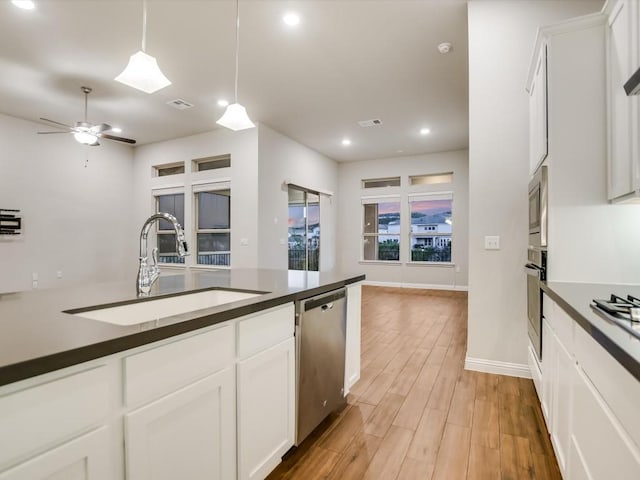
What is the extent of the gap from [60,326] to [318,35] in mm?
3313

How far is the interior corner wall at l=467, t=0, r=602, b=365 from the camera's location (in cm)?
275

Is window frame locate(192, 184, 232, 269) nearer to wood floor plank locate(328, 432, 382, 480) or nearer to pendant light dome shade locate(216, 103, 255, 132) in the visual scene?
pendant light dome shade locate(216, 103, 255, 132)

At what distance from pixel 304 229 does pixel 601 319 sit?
6.46 m

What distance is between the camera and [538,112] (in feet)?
7.45

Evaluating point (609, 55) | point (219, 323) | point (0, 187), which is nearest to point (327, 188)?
point (0, 187)

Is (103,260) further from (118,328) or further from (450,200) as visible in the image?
(450,200)

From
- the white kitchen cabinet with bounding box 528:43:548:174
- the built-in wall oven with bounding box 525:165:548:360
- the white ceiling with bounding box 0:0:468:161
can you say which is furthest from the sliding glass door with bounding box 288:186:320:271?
the built-in wall oven with bounding box 525:165:548:360

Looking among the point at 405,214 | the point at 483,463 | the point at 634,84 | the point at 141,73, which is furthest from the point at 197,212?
the point at 634,84

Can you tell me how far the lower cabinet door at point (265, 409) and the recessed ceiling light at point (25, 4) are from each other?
3604 mm

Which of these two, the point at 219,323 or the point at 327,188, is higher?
the point at 327,188

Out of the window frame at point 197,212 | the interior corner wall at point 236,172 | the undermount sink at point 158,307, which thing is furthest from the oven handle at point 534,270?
the window frame at point 197,212

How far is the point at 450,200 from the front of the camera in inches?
301

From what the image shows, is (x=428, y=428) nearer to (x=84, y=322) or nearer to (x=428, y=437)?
(x=428, y=437)

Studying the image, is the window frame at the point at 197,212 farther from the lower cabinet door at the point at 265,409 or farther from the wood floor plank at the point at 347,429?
the lower cabinet door at the point at 265,409
